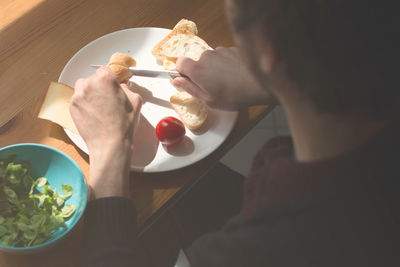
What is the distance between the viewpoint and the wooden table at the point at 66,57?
0.96m

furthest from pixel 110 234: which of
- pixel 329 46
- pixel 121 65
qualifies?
pixel 329 46

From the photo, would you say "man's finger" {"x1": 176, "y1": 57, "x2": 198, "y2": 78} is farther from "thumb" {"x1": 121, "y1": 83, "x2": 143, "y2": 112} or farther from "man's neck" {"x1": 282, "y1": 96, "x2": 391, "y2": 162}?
"man's neck" {"x1": 282, "y1": 96, "x2": 391, "y2": 162}

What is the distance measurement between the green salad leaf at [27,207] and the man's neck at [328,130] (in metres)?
0.50

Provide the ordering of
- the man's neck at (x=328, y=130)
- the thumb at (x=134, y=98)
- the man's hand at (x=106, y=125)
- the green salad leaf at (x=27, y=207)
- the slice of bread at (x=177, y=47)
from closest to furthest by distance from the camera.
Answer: the man's neck at (x=328, y=130) → the green salad leaf at (x=27, y=207) → the man's hand at (x=106, y=125) → the thumb at (x=134, y=98) → the slice of bread at (x=177, y=47)

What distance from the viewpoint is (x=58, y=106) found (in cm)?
103

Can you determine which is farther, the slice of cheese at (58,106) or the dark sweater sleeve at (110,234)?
the slice of cheese at (58,106)

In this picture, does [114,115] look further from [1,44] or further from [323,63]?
[323,63]

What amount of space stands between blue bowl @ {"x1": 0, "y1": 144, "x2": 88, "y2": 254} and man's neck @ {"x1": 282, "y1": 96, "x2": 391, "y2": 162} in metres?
0.47

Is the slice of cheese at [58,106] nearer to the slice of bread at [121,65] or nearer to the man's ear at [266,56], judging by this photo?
the slice of bread at [121,65]

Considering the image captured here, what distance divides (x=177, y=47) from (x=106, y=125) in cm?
33

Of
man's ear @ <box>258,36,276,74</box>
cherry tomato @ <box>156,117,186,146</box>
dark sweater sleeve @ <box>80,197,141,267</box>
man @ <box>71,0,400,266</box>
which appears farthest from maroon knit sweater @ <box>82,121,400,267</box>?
cherry tomato @ <box>156,117,186,146</box>

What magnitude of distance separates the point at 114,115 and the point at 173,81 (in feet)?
0.65

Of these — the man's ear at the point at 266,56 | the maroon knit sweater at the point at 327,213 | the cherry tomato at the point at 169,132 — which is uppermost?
the man's ear at the point at 266,56

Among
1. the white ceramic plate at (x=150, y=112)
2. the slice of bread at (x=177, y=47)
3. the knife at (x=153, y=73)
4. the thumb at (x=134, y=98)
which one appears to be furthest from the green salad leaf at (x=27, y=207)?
the slice of bread at (x=177, y=47)
